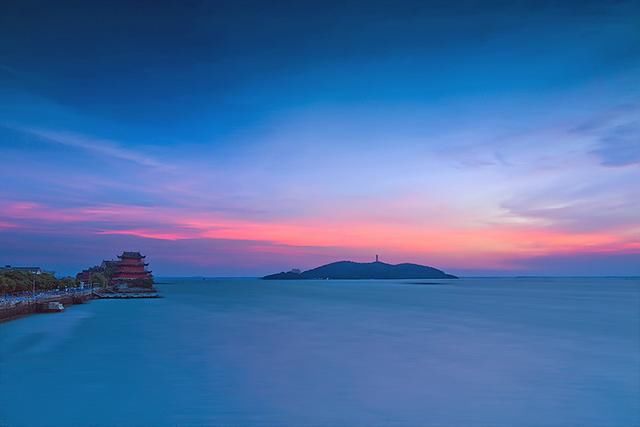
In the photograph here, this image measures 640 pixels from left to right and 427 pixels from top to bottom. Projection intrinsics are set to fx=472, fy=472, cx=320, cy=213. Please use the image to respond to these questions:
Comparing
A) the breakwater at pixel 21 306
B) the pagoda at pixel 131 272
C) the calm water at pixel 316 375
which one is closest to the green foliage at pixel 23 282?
the breakwater at pixel 21 306

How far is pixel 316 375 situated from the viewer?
20.6m

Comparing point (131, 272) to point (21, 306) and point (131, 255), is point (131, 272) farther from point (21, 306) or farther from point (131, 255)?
point (21, 306)

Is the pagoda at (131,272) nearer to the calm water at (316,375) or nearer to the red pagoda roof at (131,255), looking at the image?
the red pagoda roof at (131,255)

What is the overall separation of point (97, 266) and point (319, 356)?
141 metres

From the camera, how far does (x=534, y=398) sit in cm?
1717

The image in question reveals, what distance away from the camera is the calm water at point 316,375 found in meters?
15.2

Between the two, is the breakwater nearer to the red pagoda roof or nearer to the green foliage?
the green foliage

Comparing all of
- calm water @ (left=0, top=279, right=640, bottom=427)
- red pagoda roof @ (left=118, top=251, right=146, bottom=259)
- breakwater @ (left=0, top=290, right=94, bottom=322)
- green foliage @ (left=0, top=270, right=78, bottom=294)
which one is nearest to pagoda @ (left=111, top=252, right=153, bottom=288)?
red pagoda roof @ (left=118, top=251, right=146, bottom=259)

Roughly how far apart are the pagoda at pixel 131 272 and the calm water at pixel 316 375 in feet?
154

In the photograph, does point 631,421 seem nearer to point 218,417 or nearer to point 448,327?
A: point 218,417

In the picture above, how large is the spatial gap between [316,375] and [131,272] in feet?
238

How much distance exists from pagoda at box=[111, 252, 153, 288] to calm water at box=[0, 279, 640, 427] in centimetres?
4688

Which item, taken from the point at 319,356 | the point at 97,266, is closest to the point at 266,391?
the point at 319,356

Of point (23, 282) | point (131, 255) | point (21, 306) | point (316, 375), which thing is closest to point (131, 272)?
point (131, 255)
